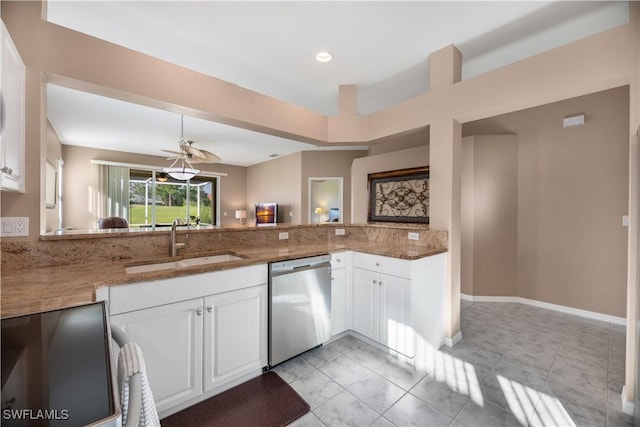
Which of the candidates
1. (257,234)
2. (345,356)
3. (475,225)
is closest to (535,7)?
(475,225)

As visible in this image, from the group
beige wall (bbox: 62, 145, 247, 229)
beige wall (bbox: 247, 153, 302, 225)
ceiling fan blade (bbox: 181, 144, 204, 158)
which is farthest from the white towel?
beige wall (bbox: 62, 145, 247, 229)

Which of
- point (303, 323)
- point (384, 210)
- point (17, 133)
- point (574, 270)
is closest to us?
point (17, 133)

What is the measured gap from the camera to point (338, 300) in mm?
2480

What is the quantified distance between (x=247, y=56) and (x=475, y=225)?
3.59 metres

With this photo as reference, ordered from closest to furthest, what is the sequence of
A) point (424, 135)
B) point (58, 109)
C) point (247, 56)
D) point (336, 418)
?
1. point (336, 418)
2. point (247, 56)
3. point (58, 109)
4. point (424, 135)

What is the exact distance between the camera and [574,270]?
3.18 m

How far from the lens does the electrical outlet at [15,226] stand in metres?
1.56

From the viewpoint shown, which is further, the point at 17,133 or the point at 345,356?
the point at 345,356

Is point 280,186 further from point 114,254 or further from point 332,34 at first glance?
point 114,254

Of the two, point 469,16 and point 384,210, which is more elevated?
point 469,16

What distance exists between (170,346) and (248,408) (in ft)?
2.13

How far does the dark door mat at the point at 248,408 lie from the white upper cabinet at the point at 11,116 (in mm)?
1613

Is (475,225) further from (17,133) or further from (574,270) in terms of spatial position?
(17,133)

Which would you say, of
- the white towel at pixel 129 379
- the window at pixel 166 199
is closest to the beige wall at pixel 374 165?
the window at pixel 166 199
